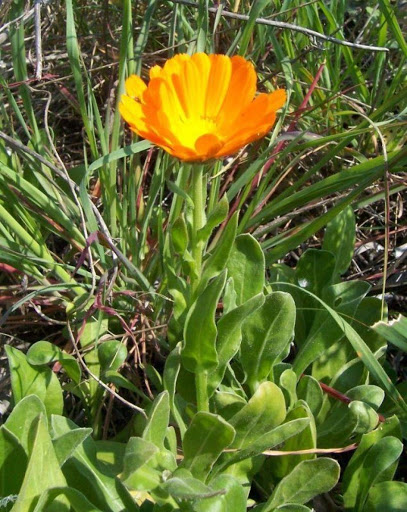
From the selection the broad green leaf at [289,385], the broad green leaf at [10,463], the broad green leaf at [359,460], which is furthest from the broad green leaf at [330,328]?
the broad green leaf at [10,463]

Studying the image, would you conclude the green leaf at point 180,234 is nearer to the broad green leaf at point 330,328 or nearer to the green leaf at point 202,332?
the green leaf at point 202,332

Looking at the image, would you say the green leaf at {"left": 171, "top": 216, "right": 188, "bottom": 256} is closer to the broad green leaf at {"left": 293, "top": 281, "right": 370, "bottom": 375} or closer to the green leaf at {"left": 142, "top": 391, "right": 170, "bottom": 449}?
the green leaf at {"left": 142, "top": 391, "right": 170, "bottom": 449}

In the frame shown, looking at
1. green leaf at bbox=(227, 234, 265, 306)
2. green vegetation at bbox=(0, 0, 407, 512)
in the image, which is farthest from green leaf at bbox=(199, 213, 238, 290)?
green leaf at bbox=(227, 234, 265, 306)

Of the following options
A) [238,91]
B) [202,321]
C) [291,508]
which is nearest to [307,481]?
Result: [291,508]

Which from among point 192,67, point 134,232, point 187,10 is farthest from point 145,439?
point 187,10

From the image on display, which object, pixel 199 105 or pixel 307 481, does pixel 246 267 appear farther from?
pixel 307 481

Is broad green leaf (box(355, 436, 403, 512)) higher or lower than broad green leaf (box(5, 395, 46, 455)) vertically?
lower
